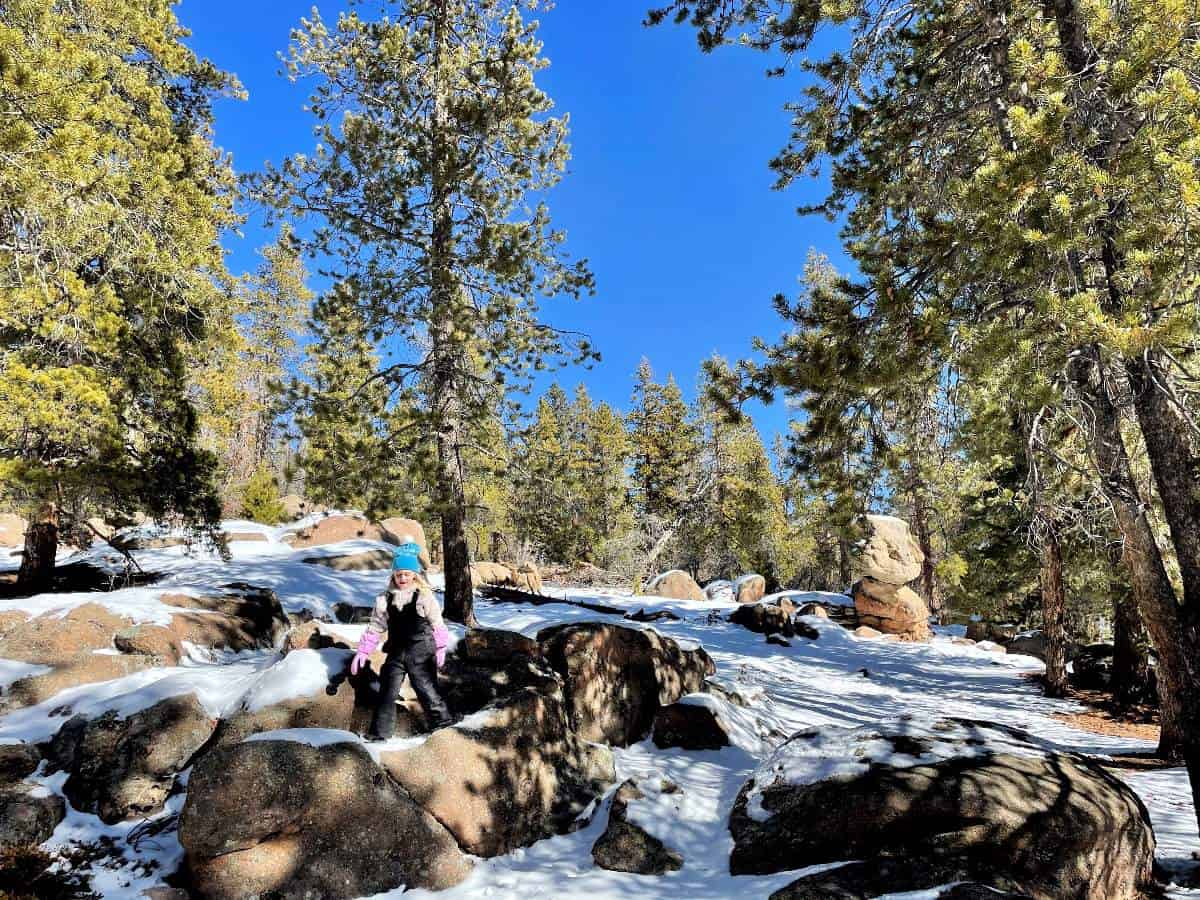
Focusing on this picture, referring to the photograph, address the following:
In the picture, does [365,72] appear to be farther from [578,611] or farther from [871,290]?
[578,611]

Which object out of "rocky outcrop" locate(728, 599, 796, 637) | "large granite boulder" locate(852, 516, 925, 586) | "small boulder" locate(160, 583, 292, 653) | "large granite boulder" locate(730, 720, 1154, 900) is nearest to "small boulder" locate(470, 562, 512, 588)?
"rocky outcrop" locate(728, 599, 796, 637)

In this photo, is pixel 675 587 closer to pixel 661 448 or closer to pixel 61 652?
pixel 661 448

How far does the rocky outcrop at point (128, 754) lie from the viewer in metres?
5.22

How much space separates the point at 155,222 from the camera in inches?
317

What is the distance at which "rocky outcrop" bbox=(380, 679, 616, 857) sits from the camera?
5.25 metres

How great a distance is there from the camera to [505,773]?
5648 millimetres

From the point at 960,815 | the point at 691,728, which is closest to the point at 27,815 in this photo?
the point at 691,728

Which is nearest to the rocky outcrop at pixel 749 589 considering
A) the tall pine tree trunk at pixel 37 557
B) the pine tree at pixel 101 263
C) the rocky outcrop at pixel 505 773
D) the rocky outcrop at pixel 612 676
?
the rocky outcrop at pixel 612 676

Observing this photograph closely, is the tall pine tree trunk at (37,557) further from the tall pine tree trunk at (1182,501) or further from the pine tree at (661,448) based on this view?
the pine tree at (661,448)

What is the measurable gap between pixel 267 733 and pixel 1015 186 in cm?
702

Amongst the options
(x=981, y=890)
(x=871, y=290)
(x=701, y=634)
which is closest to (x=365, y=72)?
(x=871, y=290)

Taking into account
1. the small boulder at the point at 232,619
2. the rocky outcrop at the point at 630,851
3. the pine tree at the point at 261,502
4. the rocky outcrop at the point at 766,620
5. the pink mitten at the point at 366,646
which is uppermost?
the pine tree at the point at 261,502

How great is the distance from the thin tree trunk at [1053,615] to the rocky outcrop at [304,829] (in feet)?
41.8

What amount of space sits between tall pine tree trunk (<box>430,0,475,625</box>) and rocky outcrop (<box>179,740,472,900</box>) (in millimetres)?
4721
